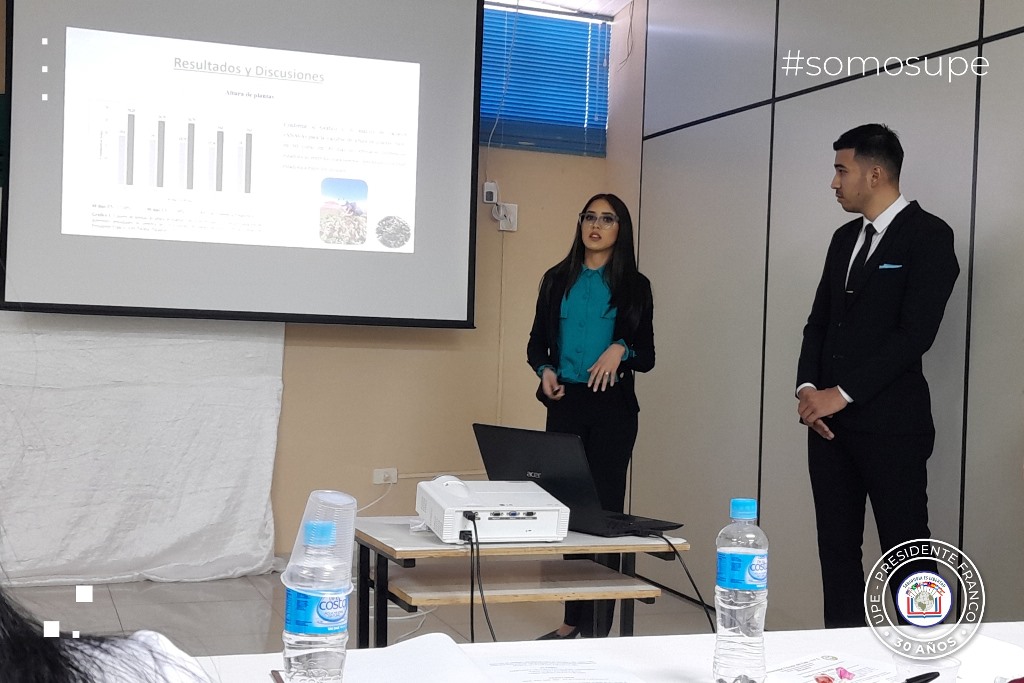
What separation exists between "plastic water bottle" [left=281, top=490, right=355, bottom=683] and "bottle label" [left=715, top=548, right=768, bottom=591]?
41 cm

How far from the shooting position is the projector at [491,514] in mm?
1992

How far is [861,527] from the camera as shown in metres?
2.88

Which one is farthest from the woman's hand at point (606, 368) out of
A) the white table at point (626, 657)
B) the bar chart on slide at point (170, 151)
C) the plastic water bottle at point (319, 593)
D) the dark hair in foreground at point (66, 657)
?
the dark hair in foreground at point (66, 657)

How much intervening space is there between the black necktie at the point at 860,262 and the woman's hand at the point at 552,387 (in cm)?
97

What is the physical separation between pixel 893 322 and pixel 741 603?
73.1 inches

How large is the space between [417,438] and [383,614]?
8.08ft

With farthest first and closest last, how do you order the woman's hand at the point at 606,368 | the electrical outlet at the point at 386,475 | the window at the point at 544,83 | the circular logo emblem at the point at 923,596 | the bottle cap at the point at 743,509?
the window at the point at 544,83 → the electrical outlet at the point at 386,475 → the woman's hand at the point at 606,368 → the bottle cap at the point at 743,509 → the circular logo emblem at the point at 923,596

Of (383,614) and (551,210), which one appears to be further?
(551,210)

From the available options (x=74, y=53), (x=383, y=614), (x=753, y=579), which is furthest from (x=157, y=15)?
(x=753, y=579)

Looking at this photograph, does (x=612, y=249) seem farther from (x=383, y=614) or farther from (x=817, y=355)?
(x=383, y=614)

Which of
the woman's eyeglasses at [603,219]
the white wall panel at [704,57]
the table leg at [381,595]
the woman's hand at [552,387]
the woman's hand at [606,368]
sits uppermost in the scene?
the white wall panel at [704,57]

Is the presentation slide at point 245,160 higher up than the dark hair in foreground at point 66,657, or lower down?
higher up

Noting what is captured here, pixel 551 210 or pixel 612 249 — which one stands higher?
pixel 551 210

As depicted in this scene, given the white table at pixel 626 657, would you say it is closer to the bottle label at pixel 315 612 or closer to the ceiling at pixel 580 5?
the bottle label at pixel 315 612
